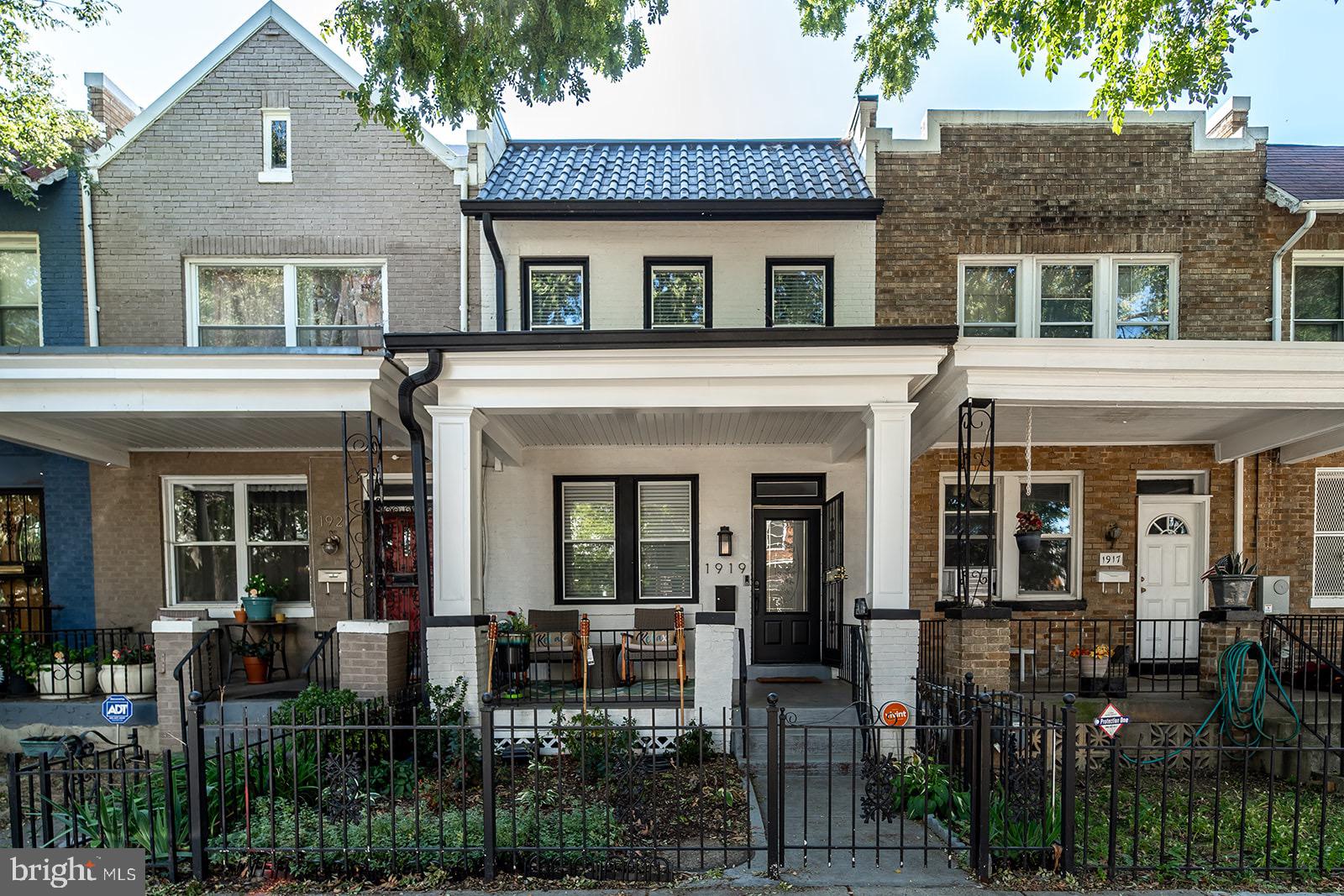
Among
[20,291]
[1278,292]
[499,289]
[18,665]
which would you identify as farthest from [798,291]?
[18,665]

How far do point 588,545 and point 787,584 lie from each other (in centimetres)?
291

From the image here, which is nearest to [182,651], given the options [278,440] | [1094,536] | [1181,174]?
[278,440]

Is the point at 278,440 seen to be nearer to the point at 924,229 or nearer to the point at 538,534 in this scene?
the point at 538,534

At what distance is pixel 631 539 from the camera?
35.6 feet

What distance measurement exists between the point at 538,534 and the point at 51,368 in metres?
5.74

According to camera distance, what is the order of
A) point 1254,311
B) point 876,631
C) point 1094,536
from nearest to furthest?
point 876,631 < point 1254,311 < point 1094,536

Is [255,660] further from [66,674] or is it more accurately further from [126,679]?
[66,674]

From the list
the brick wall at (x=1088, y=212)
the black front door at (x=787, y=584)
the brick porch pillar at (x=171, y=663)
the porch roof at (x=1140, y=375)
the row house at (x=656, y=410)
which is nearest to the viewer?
the porch roof at (x=1140, y=375)

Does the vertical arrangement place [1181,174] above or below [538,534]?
above

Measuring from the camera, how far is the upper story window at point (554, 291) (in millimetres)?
10023

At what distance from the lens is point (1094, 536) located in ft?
34.8

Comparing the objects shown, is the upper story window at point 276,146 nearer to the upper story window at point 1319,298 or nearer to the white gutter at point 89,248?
the white gutter at point 89,248

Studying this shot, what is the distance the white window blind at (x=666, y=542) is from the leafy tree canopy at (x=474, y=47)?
5529 millimetres

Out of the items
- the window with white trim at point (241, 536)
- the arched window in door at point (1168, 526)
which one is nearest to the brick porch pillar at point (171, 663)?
the window with white trim at point (241, 536)
